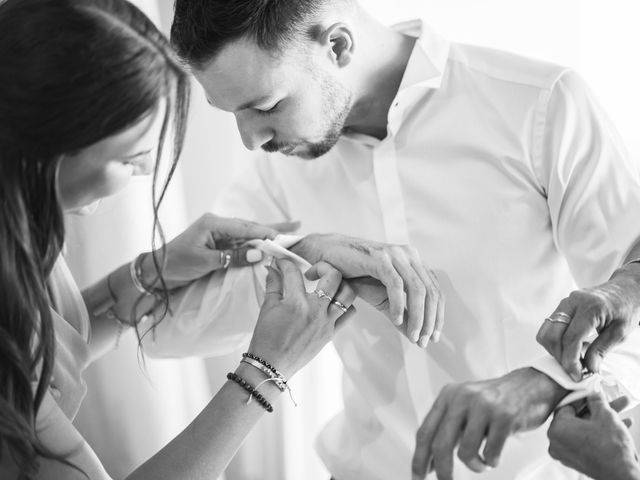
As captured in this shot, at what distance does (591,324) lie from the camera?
0.95 meters

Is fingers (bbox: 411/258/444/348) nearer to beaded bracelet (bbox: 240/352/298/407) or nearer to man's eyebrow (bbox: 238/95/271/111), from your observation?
beaded bracelet (bbox: 240/352/298/407)

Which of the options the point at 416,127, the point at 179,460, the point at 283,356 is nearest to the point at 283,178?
the point at 416,127

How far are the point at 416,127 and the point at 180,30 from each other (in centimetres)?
42

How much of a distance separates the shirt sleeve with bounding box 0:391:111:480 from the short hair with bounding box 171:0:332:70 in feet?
1.92

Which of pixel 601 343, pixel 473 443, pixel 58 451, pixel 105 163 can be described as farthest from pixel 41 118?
pixel 601 343

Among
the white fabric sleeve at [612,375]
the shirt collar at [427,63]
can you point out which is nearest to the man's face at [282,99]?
the shirt collar at [427,63]

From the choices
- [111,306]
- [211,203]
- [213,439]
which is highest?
[213,439]

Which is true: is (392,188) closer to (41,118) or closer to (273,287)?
(273,287)

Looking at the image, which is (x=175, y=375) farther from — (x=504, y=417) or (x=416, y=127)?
(x=504, y=417)

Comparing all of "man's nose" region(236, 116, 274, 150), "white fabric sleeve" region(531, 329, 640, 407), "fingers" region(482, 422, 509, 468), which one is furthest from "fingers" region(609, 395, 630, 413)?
"man's nose" region(236, 116, 274, 150)

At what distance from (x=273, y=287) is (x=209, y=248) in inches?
9.4

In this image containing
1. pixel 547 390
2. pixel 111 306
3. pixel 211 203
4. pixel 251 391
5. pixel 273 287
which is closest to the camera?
pixel 547 390

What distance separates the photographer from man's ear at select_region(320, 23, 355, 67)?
1.31 metres

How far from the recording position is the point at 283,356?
43.2 inches
